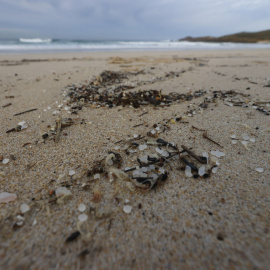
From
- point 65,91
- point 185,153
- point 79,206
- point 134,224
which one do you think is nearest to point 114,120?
point 185,153

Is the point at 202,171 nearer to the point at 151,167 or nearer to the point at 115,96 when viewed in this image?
the point at 151,167

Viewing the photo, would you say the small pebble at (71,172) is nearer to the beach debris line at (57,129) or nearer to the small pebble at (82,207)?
the small pebble at (82,207)

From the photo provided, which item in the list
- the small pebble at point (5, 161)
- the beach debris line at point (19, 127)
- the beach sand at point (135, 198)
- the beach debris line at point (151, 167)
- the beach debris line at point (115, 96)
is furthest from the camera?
the beach debris line at point (115, 96)

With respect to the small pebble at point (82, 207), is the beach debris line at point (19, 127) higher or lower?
higher

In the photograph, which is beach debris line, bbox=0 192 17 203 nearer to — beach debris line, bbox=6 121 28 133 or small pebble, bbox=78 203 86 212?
small pebble, bbox=78 203 86 212

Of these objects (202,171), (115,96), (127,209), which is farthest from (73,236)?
(115,96)

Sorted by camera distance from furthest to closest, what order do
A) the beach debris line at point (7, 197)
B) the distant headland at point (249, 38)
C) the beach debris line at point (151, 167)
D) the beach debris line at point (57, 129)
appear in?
the distant headland at point (249, 38) < the beach debris line at point (57, 129) < the beach debris line at point (151, 167) < the beach debris line at point (7, 197)

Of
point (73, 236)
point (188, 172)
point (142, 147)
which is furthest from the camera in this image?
point (142, 147)

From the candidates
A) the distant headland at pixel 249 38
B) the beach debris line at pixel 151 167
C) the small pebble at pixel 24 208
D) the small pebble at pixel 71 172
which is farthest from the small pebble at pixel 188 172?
the distant headland at pixel 249 38

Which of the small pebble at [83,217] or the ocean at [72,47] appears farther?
the ocean at [72,47]
